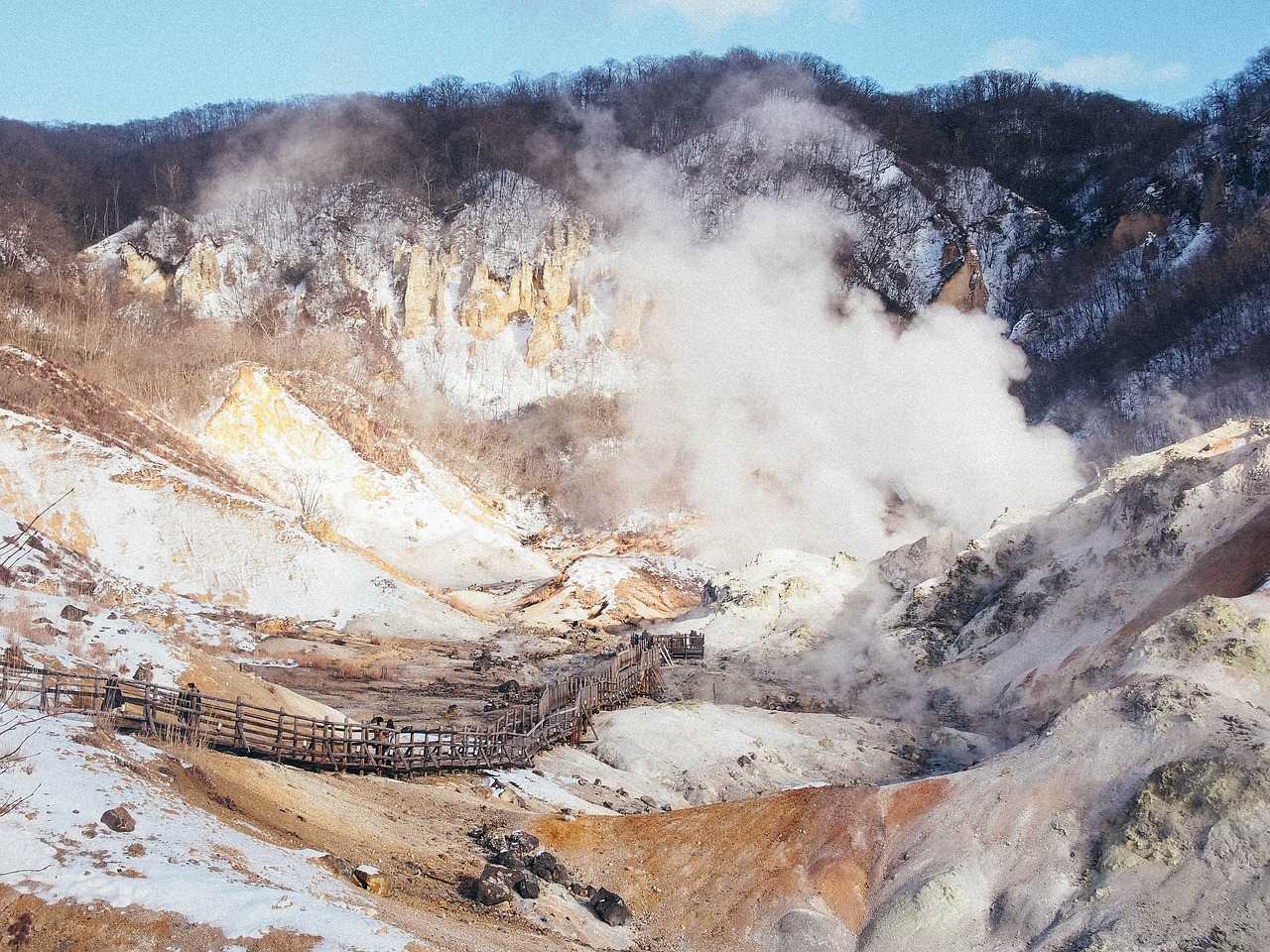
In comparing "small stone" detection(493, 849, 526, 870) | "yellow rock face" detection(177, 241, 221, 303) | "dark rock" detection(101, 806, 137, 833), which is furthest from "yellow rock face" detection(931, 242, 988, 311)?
"dark rock" detection(101, 806, 137, 833)

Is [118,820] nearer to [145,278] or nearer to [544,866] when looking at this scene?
[544,866]

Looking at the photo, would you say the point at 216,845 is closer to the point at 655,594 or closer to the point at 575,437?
the point at 655,594

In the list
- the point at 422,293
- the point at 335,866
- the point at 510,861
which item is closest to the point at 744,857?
the point at 510,861

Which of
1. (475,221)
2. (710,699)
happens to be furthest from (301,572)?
(475,221)

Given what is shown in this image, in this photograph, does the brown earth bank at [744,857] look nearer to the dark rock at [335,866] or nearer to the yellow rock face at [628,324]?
the dark rock at [335,866]

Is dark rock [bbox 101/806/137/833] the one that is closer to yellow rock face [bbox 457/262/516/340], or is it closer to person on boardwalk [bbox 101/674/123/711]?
person on boardwalk [bbox 101/674/123/711]

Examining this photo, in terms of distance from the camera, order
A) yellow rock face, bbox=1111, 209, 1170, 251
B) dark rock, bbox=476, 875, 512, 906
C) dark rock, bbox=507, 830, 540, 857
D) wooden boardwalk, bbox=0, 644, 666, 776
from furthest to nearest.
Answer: yellow rock face, bbox=1111, 209, 1170, 251, dark rock, bbox=507, 830, 540, 857, wooden boardwalk, bbox=0, 644, 666, 776, dark rock, bbox=476, 875, 512, 906

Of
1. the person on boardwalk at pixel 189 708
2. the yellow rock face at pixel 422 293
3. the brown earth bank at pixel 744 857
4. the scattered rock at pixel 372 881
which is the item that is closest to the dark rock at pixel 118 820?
the scattered rock at pixel 372 881
